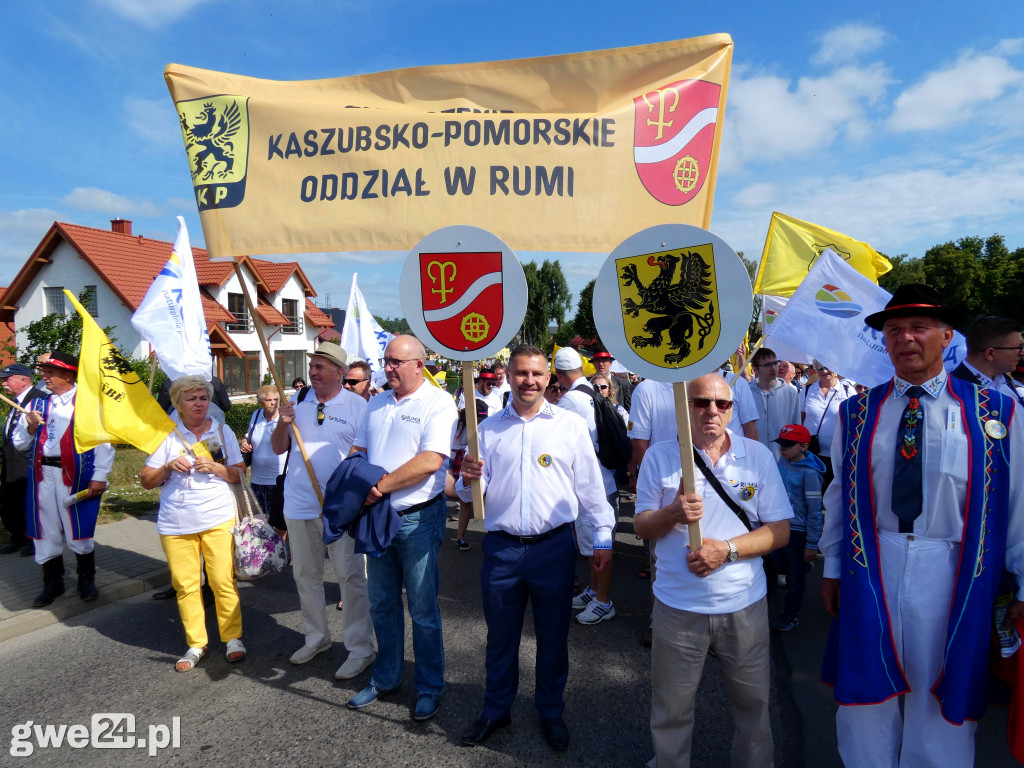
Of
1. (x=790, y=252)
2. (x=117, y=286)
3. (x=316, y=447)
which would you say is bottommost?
(x=316, y=447)

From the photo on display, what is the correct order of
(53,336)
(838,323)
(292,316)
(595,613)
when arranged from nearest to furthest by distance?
(838,323) < (595,613) < (53,336) < (292,316)

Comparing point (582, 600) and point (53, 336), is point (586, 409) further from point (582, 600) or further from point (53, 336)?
point (53, 336)

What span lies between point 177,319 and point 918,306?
442 cm

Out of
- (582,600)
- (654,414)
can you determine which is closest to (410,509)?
(654,414)

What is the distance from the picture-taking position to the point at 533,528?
2947mm

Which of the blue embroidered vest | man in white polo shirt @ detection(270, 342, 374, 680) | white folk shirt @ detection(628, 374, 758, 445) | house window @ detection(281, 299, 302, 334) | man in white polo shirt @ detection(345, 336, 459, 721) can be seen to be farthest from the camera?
house window @ detection(281, 299, 302, 334)

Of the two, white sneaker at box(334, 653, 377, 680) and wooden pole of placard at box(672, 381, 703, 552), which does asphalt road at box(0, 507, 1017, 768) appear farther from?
wooden pole of placard at box(672, 381, 703, 552)

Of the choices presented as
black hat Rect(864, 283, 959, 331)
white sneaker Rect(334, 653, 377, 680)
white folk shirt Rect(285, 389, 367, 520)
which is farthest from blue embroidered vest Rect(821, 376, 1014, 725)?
white folk shirt Rect(285, 389, 367, 520)

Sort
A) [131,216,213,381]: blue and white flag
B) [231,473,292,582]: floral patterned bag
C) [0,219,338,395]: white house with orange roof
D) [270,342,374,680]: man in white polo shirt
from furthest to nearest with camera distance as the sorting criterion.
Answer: [0,219,338,395]: white house with orange roof, [131,216,213,381]: blue and white flag, [231,473,292,582]: floral patterned bag, [270,342,374,680]: man in white polo shirt

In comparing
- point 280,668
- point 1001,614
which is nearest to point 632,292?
point 1001,614

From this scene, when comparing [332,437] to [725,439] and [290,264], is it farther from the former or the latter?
[290,264]

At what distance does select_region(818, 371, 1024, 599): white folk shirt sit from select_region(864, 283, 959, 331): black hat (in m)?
0.24

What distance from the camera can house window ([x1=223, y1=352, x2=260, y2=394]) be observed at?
32.6 m

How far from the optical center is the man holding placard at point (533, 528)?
9.72 feet
